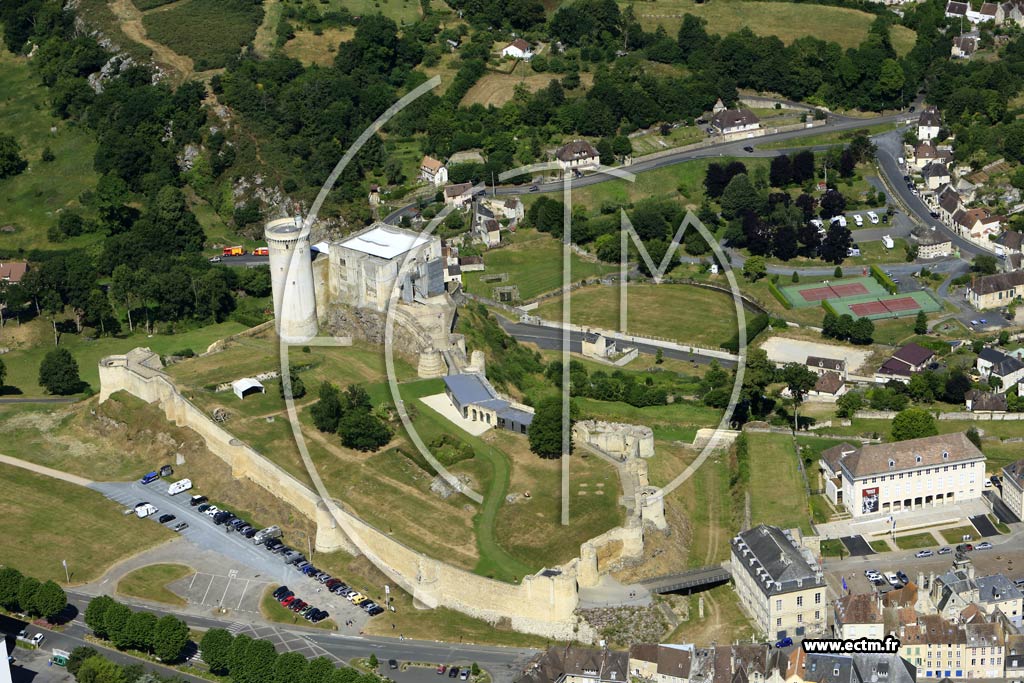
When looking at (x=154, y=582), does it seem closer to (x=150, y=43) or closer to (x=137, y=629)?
(x=137, y=629)

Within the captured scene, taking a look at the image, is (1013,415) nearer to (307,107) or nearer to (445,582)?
(445,582)

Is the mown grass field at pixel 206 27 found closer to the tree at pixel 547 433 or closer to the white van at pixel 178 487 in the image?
the white van at pixel 178 487

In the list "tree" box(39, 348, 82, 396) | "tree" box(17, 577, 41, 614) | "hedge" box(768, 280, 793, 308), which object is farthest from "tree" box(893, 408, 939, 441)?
"tree" box(39, 348, 82, 396)

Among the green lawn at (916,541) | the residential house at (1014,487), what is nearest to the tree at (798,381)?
the residential house at (1014,487)

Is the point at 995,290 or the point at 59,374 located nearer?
the point at 59,374

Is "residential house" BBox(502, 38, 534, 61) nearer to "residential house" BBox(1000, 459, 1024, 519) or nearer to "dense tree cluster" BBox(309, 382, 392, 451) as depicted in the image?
"dense tree cluster" BBox(309, 382, 392, 451)

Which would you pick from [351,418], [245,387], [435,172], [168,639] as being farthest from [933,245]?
[168,639]
